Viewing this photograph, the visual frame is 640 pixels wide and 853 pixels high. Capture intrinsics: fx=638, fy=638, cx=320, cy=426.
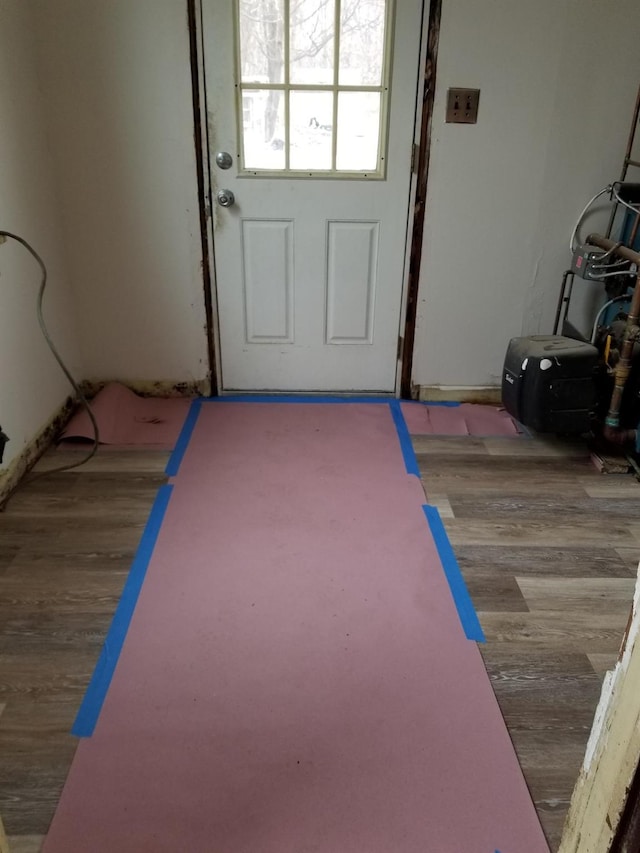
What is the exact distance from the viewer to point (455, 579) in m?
1.96

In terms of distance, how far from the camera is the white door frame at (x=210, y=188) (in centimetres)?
248

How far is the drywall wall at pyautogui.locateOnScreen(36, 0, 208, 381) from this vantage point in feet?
8.13

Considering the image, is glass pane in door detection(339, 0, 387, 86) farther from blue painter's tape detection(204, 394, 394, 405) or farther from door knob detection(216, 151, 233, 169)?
blue painter's tape detection(204, 394, 394, 405)

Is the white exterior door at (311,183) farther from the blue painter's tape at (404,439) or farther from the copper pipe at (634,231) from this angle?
the copper pipe at (634,231)

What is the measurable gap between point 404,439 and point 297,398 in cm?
62

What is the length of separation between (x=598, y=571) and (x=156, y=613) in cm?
136

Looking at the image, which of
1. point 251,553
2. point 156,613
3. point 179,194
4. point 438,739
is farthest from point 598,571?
point 179,194

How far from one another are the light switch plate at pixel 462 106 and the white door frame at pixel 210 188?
0.38 ft

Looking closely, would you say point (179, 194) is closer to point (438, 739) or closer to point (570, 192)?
point (570, 192)

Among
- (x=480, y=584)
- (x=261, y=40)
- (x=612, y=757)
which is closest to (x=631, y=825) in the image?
(x=612, y=757)

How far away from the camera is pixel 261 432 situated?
2.80 meters

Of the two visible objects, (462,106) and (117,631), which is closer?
(117,631)

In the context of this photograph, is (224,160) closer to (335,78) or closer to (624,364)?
(335,78)

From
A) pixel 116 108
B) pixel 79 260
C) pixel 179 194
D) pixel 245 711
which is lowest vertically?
pixel 245 711
